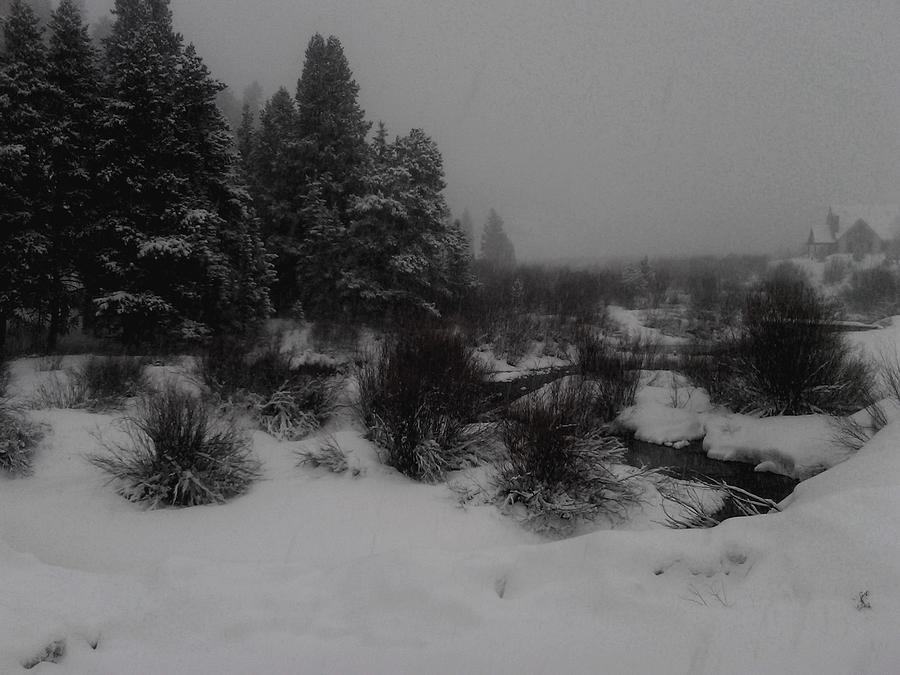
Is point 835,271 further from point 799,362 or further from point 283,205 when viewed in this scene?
point 283,205

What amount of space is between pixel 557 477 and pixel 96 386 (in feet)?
30.9

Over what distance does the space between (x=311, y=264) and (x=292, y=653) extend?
1768 cm

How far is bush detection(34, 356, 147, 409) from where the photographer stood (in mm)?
8648

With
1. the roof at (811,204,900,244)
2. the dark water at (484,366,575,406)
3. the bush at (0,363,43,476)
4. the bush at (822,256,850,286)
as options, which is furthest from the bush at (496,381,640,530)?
the roof at (811,204,900,244)

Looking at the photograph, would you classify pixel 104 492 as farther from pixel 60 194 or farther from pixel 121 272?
pixel 60 194

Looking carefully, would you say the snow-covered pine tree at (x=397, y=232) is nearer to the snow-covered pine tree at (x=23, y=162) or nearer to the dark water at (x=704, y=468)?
the snow-covered pine tree at (x=23, y=162)

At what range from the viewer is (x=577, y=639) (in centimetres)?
311

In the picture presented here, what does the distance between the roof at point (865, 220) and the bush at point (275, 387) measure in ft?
198

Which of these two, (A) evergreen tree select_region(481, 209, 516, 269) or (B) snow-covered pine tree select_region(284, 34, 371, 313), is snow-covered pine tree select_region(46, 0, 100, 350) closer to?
(B) snow-covered pine tree select_region(284, 34, 371, 313)

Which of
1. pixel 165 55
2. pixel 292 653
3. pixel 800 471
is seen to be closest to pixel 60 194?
pixel 165 55

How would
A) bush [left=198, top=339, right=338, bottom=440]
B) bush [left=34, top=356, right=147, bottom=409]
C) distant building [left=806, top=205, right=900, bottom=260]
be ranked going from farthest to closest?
distant building [left=806, top=205, right=900, bottom=260] < bush [left=34, top=356, right=147, bottom=409] < bush [left=198, top=339, right=338, bottom=440]

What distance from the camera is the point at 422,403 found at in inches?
279

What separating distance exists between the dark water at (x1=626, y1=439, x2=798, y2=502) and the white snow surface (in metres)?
2.75

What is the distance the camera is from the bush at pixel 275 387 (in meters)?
8.44
